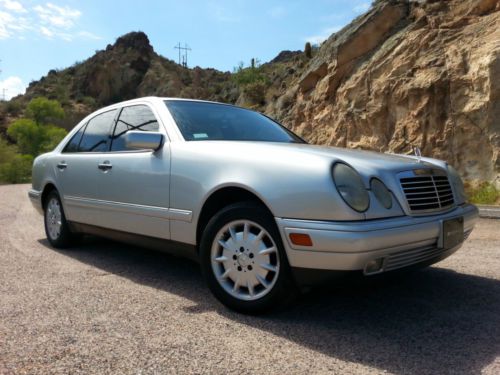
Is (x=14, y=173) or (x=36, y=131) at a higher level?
(x=36, y=131)

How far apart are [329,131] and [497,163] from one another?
5265 millimetres

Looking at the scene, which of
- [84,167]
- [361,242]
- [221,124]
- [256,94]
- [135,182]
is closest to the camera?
[361,242]

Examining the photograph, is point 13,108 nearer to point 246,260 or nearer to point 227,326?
point 246,260

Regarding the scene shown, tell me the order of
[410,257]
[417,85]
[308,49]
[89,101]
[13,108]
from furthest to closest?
[89,101]
[13,108]
[308,49]
[417,85]
[410,257]

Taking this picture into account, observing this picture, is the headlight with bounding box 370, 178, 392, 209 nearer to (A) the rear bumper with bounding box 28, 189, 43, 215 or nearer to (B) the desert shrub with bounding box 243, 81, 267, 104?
(A) the rear bumper with bounding box 28, 189, 43, 215

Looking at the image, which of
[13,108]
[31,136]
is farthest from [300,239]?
[13,108]

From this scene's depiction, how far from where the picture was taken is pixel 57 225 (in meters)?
5.20

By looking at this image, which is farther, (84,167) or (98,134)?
(98,134)

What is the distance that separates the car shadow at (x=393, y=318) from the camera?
244 centimetres

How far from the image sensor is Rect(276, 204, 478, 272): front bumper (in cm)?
257

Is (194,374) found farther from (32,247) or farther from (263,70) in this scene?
(263,70)

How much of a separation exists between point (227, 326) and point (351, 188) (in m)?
1.16

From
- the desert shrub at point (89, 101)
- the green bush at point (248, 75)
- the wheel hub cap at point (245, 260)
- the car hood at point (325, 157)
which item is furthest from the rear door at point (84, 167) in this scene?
the desert shrub at point (89, 101)

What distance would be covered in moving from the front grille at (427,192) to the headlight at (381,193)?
0.16 meters
